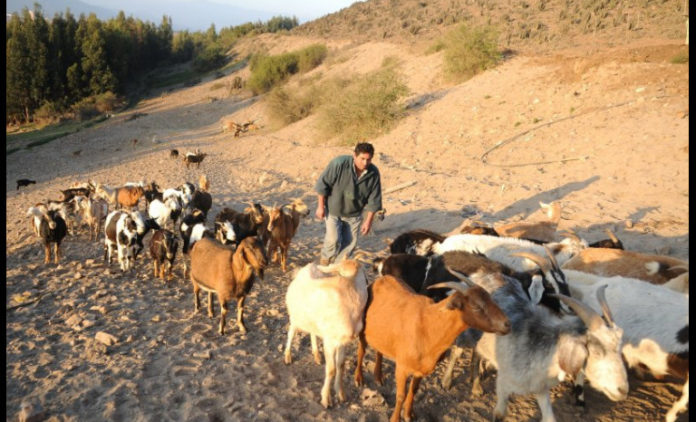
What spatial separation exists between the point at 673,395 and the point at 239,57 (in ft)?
183

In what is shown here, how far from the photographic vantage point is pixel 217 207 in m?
11.7

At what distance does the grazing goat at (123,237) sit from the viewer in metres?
7.09

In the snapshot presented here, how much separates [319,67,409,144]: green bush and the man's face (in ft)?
43.5

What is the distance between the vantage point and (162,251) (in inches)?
263

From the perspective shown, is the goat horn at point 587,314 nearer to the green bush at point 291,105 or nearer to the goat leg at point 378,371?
the goat leg at point 378,371

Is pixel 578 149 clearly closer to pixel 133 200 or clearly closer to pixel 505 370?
pixel 505 370

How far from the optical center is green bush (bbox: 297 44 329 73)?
125 ft

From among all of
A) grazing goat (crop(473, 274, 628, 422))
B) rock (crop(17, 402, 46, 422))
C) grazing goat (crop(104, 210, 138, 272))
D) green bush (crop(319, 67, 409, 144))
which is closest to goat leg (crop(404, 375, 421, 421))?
grazing goat (crop(473, 274, 628, 422))

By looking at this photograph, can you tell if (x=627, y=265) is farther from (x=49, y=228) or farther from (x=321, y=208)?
(x=49, y=228)

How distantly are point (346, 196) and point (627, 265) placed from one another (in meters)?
3.69

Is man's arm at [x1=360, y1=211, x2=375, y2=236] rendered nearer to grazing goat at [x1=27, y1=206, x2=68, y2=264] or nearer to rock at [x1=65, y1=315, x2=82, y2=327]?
rock at [x1=65, y1=315, x2=82, y2=327]

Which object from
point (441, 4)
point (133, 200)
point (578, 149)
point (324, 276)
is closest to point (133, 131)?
point (133, 200)

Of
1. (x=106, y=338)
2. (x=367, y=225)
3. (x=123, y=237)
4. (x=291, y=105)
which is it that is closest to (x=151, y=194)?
(x=123, y=237)

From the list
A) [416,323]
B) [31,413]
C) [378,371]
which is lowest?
[378,371]
